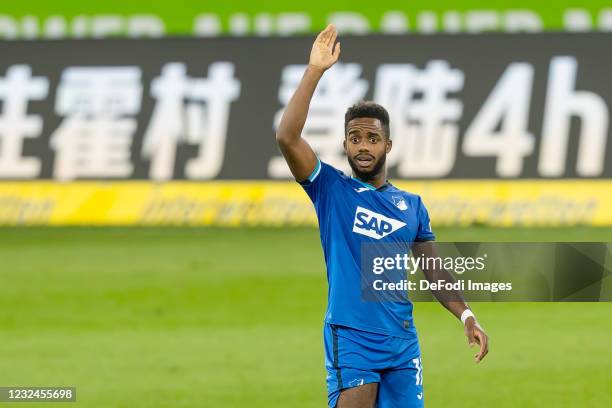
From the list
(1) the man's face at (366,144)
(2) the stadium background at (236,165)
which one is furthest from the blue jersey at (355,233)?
(2) the stadium background at (236,165)

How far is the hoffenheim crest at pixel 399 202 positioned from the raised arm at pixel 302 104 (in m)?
0.47

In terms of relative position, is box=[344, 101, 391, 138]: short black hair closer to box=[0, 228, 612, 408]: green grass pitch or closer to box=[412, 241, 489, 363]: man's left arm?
box=[412, 241, 489, 363]: man's left arm

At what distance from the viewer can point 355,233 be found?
17.5 feet

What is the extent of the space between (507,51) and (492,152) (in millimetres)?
Answer: 1687

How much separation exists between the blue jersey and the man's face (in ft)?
0.37

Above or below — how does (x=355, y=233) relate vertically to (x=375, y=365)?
above

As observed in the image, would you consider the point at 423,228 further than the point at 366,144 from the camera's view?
Yes

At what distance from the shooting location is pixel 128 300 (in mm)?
13047

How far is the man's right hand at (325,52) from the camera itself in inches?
204

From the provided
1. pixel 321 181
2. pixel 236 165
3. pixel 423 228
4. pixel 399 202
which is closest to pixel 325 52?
pixel 321 181

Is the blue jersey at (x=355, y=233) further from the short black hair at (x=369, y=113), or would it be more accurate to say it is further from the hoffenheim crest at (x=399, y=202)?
the short black hair at (x=369, y=113)

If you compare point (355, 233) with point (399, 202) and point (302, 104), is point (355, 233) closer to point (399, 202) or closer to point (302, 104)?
point (399, 202)

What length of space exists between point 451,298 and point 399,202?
54 centimetres

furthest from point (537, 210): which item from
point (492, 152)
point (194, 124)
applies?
point (194, 124)
